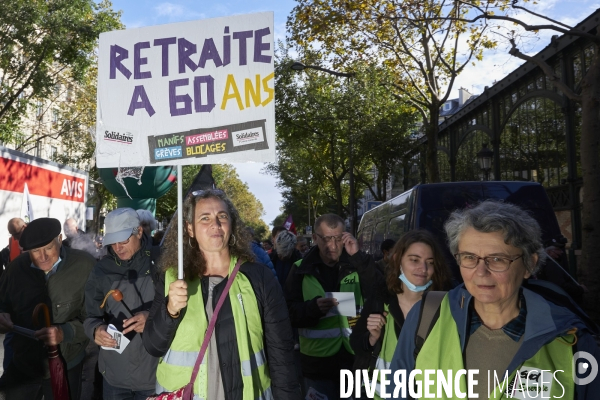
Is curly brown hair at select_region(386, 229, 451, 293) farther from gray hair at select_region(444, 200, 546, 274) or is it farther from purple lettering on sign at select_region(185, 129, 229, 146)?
purple lettering on sign at select_region(185, 129, 229, 146)

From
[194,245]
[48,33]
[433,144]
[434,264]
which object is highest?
[48,33]

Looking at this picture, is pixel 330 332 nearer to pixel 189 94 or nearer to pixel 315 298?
pixel 315 298

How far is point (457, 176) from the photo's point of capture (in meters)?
31.6

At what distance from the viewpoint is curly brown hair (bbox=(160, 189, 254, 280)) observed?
315cm

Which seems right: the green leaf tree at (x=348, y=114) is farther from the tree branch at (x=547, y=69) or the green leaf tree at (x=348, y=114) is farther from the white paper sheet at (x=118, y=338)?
the white paper sheet at (x=118, y=338)

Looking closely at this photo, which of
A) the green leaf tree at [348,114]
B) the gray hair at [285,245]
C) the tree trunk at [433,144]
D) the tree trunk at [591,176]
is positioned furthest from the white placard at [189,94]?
the green leaf tree at [348,114]

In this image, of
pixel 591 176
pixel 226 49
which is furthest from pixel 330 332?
pixel 591 176

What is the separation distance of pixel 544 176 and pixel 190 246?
20052 millimetres

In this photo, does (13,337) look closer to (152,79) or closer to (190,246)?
(190,246)

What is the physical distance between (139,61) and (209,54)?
39cm

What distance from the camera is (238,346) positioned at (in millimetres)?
2898

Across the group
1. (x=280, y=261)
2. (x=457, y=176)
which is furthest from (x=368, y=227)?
(x=457, y=176)

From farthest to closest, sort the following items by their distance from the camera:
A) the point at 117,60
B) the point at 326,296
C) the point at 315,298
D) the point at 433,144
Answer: the point at 433,144 < the point at 326,296 < the point at 315,298 < the point at 117,60

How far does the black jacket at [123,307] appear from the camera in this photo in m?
3.70
